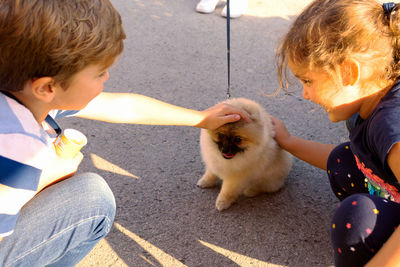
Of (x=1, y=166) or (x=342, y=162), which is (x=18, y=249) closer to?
(x=1, y=166)

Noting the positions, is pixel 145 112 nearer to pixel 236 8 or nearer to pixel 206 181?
pixel 206 181

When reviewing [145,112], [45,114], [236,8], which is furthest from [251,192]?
[236,8]

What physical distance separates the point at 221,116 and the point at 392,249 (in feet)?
3.17

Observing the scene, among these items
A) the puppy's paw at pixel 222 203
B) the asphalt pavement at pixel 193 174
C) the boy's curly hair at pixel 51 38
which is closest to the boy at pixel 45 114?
the boy's curly hair at pixel 51 38

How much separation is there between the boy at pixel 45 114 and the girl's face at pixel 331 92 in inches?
24.1

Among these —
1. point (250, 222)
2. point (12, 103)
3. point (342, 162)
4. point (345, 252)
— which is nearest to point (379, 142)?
point (345, 252)

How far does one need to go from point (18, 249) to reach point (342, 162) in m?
1.24

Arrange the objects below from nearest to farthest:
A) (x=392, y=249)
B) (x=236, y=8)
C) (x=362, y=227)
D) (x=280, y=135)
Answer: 1. (x=392, y=249)
2. (x=362, y=227)
3. (x=280, y=135)
4. (x=236, y=8)

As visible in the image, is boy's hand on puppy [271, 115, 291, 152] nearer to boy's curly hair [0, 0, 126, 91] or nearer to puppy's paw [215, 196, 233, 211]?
puppy's paw [215, 196, 233, 211]

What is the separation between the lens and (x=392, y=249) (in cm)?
96

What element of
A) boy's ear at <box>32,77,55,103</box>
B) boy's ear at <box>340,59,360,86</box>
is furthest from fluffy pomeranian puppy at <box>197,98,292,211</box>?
boy's ear at <box>32,77,55,103</box>

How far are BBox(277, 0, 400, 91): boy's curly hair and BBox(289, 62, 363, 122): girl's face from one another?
4 cm

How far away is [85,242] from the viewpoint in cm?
126

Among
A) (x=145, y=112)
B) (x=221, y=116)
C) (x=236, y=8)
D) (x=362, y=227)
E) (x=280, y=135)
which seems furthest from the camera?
(x=236, y=8)
